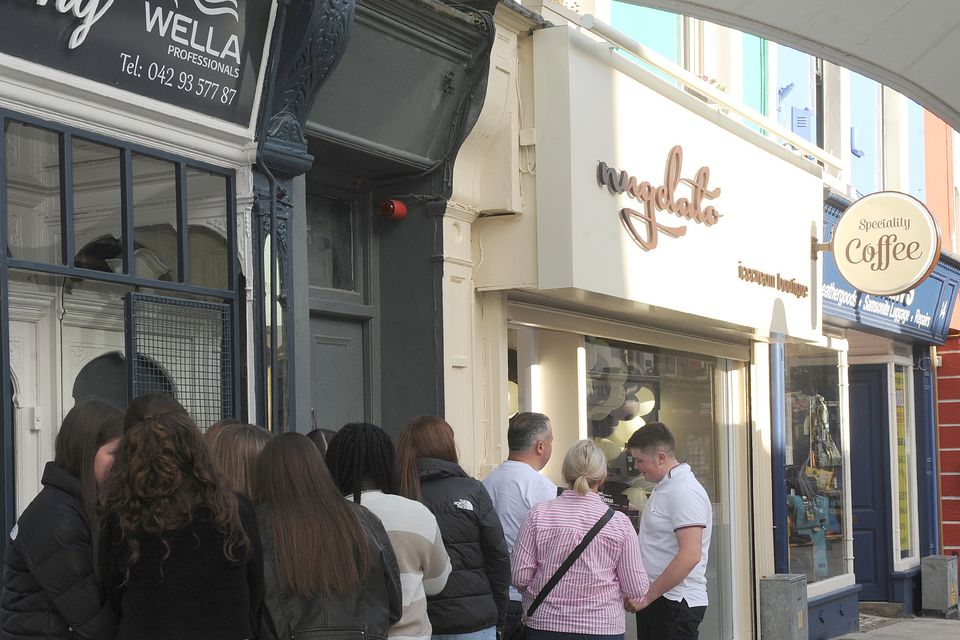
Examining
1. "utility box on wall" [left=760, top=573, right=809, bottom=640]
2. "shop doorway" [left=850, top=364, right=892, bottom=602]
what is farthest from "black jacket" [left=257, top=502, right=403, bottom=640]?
"shop doorway" [left=850, top=364, right=892, bottom=602]

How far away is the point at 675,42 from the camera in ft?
38.7

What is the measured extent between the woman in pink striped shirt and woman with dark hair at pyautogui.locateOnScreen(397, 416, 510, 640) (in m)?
0.54

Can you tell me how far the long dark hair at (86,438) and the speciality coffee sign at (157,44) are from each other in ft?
5.72

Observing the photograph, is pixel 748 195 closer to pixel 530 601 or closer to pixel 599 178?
pixel 599 178

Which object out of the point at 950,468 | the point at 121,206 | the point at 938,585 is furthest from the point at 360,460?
the point at 950,468

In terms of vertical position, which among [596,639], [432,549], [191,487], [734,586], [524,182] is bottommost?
[734,586]

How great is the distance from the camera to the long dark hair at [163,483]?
342 cm

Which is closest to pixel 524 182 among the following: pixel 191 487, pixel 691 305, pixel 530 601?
pixel 691 305

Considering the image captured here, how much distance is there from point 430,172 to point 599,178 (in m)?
1.27

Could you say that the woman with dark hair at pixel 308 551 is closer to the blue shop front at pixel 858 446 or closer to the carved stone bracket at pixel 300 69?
the carved stone bracket at pixel 300 69

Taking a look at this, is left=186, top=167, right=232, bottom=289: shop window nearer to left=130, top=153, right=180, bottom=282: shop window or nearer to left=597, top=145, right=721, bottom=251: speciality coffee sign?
left=130, top=153, right=180, bottom=282: shop window

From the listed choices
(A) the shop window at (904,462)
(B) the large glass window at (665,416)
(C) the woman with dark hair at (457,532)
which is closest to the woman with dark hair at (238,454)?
(C) the woman with dark hair at (457,532)

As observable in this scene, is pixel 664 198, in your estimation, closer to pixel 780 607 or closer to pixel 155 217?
pixel 780 607

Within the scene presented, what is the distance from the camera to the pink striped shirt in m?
5.77
